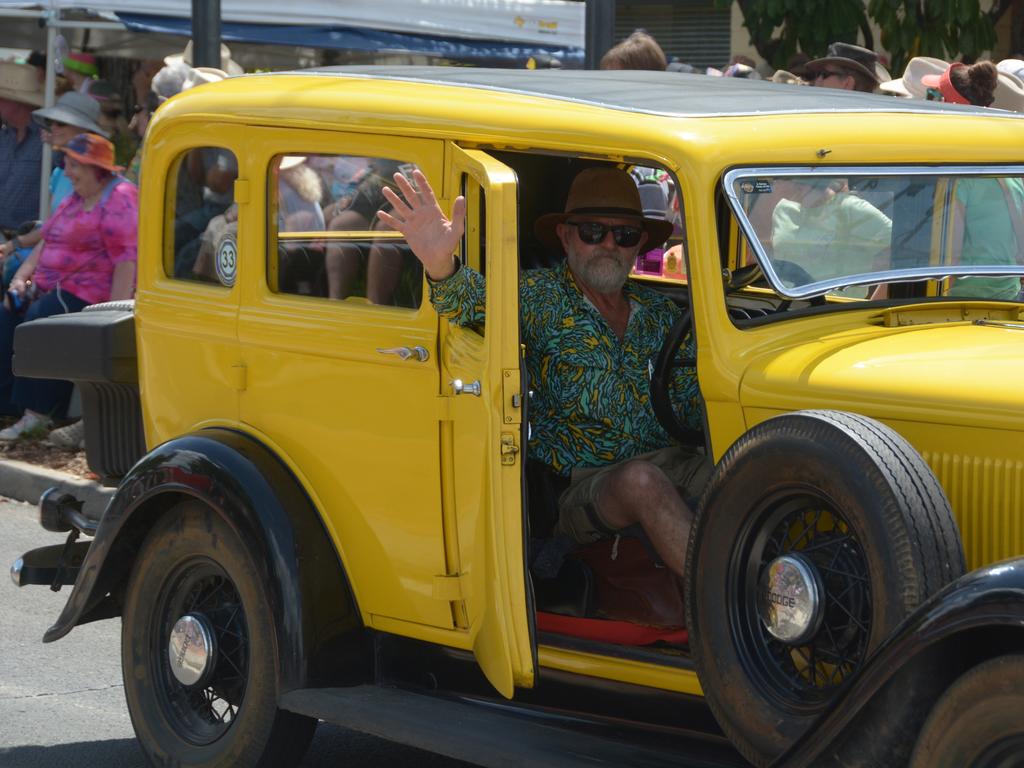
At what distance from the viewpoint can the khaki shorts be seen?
429 centimetres

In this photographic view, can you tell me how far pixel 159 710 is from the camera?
479 cm

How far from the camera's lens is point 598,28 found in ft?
29.1

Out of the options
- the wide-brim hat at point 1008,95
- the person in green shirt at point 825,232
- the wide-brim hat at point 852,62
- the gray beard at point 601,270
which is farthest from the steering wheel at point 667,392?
the wide-brim hat at point 852,62

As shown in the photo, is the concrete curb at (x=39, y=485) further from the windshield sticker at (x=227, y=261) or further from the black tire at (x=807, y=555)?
the black tire at (x=807, y=555)

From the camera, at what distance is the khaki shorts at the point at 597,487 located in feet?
14.1

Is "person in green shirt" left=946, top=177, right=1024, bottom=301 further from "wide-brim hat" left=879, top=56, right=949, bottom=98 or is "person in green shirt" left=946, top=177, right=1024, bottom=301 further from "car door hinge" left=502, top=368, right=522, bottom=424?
"wide-brim hat" left=879, top=56, right=949, bottom=98

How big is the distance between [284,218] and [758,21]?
7.55 m

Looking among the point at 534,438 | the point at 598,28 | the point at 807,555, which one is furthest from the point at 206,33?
the point at 807,555

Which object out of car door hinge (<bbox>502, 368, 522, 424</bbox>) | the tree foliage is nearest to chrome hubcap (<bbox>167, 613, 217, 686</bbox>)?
car door hinge (<bbox>502, 368, 522, 424</bbox>)

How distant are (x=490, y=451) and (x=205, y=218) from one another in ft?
5.00

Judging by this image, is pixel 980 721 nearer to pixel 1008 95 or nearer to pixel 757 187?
pixel 757 187

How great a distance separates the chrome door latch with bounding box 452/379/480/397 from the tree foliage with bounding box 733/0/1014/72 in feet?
25.4

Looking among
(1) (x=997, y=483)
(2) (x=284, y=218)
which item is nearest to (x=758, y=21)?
(2) (x=284, y=218)

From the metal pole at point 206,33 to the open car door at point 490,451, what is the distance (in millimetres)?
5699
